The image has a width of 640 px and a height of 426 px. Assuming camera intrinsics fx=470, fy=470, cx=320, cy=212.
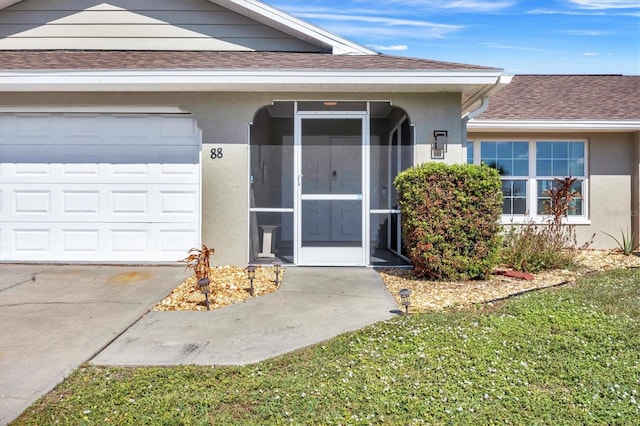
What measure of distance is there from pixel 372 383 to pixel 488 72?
16.8 ft

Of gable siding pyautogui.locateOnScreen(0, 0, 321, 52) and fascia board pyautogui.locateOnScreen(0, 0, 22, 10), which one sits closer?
fascia board pyautogui.locateOnScreen(0, 0, 22, 10)

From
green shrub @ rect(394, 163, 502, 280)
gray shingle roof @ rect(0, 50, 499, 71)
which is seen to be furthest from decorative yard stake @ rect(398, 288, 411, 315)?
gray shingle roof @ rect(0, 50, 499, 71)

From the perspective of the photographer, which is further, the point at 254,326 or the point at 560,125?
the point at 560,125

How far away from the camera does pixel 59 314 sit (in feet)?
16.0

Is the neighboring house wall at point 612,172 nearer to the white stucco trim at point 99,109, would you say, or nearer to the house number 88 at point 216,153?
the house number 88 at point 216,153

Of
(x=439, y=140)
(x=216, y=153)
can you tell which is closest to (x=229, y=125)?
(x=216, y=153)

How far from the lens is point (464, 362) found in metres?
3.57

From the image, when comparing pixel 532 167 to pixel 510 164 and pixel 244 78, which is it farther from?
pixel 244 78

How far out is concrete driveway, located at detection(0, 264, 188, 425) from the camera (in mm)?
3371

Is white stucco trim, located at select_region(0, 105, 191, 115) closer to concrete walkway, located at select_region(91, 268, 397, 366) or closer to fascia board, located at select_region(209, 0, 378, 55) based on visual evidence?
fascia board, located at select_region(209, 0, 378, 55)

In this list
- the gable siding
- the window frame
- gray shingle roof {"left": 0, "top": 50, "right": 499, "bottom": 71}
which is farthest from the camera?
the window frame

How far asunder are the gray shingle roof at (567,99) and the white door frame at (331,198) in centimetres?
349

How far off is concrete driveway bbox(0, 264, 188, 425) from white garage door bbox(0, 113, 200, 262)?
0.39 m

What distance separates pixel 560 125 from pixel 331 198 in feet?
17.3
